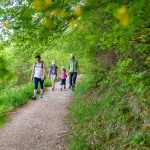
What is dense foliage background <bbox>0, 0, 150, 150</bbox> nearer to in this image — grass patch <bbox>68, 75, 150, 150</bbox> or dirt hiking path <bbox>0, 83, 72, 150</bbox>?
grass patch <bbox>68, 75, 150, 150</bbox>

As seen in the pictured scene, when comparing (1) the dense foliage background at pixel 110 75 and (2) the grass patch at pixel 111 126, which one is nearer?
(1) the dense foliage background at pixel 110 75

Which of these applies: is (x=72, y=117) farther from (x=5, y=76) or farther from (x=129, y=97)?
(x=5, y=76)

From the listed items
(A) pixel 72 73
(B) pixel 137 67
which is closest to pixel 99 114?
(B) pixel 137 67

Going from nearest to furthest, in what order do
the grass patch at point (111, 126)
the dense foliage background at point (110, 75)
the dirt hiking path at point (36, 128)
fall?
the dense foliage background at point (110, 75)
the grass patch at point (111, 126)
the dirt hiking path at point (36, 128)

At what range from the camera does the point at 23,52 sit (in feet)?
30.8

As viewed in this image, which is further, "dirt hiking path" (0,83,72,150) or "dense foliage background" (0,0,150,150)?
"dirt hiking path" (0,83,72,150)

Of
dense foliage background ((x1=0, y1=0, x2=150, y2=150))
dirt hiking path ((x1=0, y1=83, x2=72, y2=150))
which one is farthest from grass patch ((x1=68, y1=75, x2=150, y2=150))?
dirt hiking path ((x1=0, y1=83, x2=72, y2=150))

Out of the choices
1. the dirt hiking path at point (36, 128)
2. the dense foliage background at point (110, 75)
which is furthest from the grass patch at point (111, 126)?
the dirt hiking path at point (36, 128)

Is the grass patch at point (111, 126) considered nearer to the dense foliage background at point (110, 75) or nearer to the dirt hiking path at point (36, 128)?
the dense foliage background at point (110, 75)

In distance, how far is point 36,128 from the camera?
386 inches

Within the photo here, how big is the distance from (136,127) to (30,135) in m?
3.40

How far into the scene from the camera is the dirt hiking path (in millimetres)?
8281

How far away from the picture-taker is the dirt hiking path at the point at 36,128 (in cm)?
828

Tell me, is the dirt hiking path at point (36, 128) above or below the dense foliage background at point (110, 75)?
below
